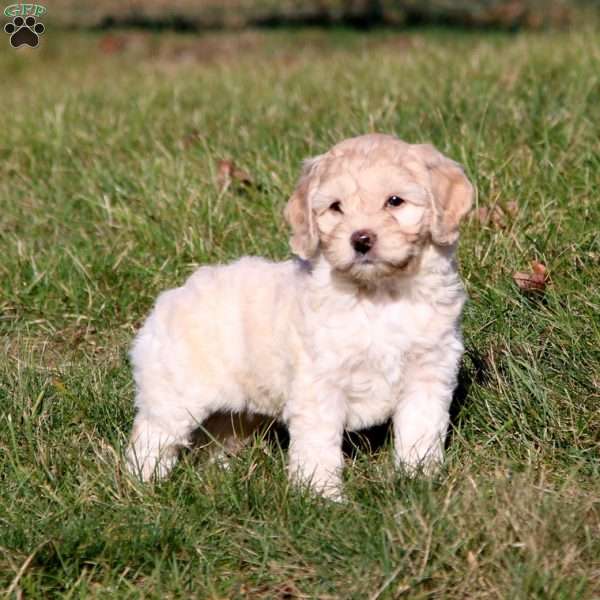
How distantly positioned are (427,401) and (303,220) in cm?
77

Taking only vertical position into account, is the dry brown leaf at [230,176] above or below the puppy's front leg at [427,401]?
above

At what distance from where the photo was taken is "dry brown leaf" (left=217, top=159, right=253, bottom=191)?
6082mm

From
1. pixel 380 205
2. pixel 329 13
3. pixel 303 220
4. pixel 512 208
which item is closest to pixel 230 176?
pixel 512 208

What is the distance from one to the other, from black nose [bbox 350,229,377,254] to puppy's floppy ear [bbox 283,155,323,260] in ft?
0.95

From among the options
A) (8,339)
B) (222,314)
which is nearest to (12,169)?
(8,339)

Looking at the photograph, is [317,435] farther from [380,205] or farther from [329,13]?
[329,13]

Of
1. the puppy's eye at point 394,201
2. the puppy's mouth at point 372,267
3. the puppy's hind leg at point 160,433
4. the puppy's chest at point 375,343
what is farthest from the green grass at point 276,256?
the puppy's eye at point 394,201

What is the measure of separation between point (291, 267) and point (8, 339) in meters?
1.78

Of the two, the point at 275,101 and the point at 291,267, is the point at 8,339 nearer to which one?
the point at 291,267

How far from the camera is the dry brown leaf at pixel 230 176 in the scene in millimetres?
6082

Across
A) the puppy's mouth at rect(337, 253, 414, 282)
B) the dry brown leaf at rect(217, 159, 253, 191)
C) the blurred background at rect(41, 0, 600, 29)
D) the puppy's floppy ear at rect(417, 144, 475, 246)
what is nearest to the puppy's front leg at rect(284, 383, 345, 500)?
the puppy's mouth at rect(337, 253, 414, 282)

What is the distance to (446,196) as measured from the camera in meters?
3.86

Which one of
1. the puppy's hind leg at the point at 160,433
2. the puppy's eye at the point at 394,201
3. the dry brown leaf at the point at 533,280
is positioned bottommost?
the puppy's hind leg at the point at 160,433

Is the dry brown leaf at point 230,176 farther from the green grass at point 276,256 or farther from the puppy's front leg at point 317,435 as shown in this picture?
the puppy's front leg at point 317,435
